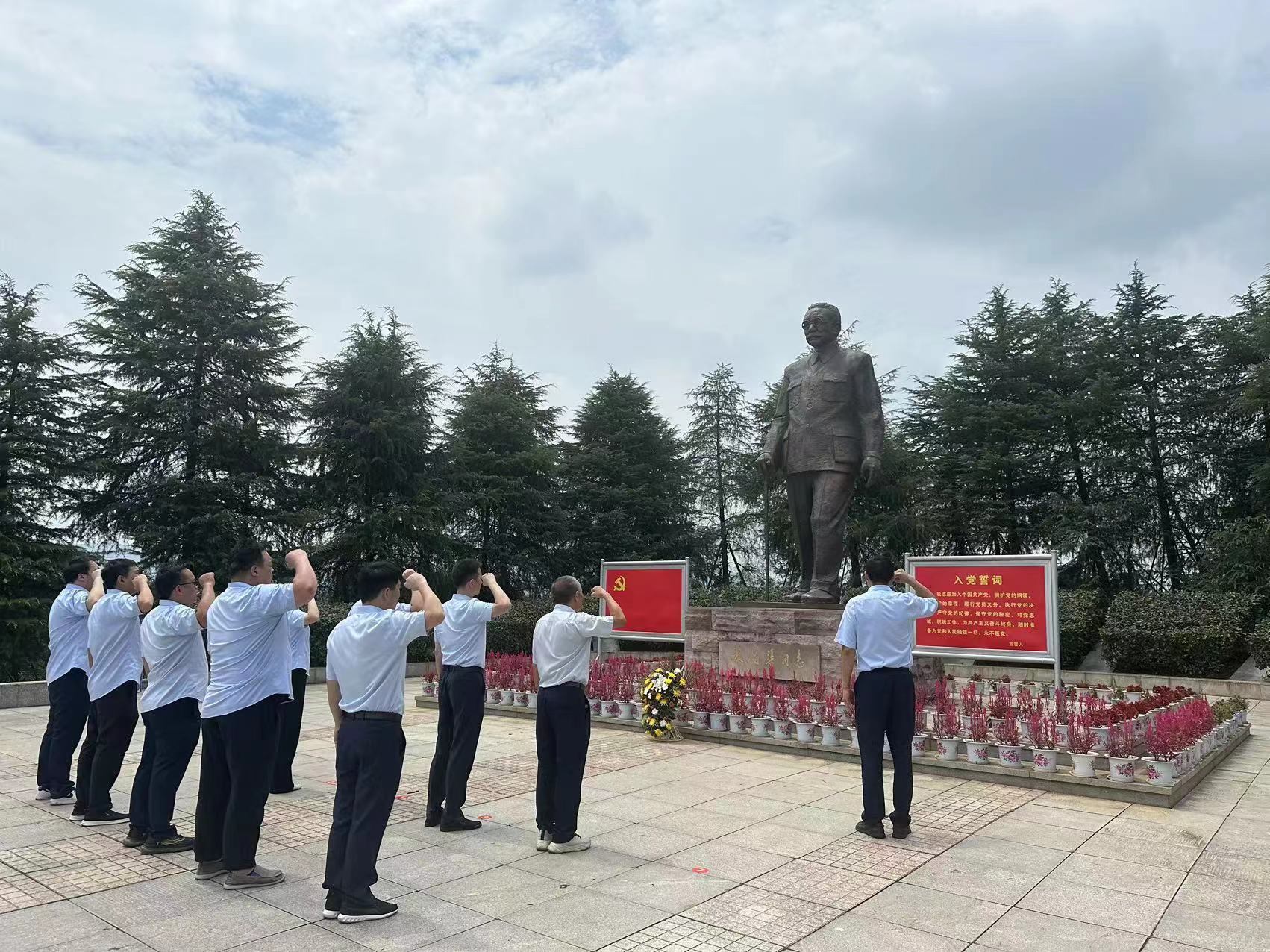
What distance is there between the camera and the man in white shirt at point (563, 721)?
4.95 meters

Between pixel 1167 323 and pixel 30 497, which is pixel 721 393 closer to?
pixel 1167 323

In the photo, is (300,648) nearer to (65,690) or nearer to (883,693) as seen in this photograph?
(65,690)

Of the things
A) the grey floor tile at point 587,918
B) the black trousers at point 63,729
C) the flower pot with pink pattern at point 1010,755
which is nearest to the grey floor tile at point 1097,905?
the grey floor tile at point 587,918

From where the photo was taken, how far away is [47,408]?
1748 centimetres

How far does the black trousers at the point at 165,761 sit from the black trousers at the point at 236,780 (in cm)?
60

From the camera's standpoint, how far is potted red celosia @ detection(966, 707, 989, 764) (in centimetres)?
711

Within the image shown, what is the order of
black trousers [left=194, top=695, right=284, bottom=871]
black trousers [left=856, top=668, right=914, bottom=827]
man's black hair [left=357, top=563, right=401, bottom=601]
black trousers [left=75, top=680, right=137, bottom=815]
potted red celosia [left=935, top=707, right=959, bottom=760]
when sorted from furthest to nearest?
potted red celosia [left=935, top=707, right=959, bottom=760] < black trousers [left=75, top=680, right=137, bottom=815] < black trousers [left=856, top=668, right=914, bottom=827] < black trousers [left=194, top=695, right=284, bottom=871] < man's black hair [left=357, top=563, right=401, bottom=601]

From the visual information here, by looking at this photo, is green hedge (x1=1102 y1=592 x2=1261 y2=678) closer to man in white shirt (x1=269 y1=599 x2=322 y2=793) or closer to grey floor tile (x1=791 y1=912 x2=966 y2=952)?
grey floor tile (x1=791 y1=912 x2=966 y2=952)

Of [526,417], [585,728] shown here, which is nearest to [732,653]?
[585,728]

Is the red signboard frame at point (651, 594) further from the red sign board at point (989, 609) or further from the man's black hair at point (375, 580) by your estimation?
the man's black hair at point (375, 580)

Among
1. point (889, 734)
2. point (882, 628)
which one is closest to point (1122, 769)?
point (889, 734)

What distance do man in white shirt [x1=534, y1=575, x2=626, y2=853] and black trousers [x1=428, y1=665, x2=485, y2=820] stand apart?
0.59 metres

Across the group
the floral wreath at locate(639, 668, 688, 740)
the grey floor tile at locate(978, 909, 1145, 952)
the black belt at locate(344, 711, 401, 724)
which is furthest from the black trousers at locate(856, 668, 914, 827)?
the floral wreath at locate(639, 668, 688, 740)

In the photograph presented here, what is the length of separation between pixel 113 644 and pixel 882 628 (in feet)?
15.7
